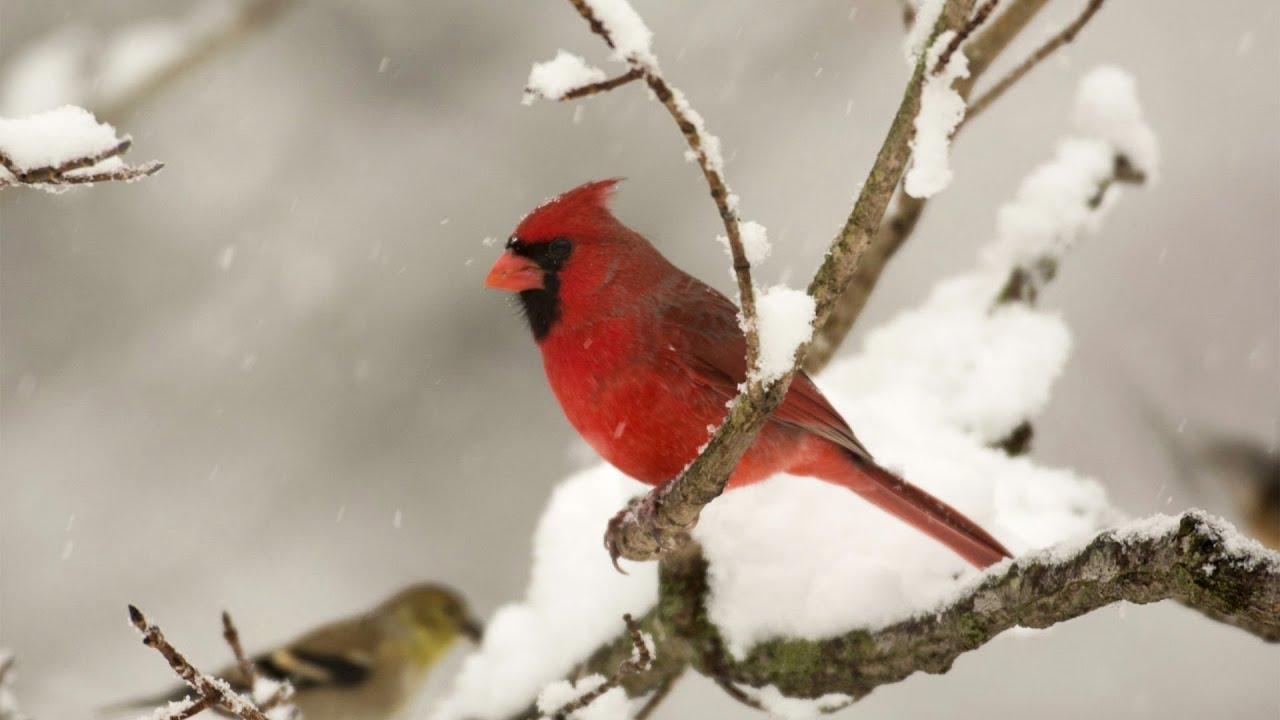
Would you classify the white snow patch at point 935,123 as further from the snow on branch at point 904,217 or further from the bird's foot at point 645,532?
the snow on branch at point 904,217

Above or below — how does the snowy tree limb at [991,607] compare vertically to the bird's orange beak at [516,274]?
below

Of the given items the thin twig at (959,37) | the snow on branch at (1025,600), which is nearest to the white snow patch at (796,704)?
the snow on branch at (1025,600)

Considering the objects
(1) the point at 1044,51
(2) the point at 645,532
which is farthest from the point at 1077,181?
(2) the point at 645,532

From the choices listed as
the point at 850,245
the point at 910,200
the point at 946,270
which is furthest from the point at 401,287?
the point at 850,245

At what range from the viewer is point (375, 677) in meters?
4.46

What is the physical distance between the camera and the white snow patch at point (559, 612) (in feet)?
9.60

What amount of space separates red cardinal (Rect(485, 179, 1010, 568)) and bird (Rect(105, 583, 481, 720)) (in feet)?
6.36

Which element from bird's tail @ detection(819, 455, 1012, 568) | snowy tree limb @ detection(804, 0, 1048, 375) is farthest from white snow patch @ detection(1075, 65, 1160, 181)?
bird's tail @ detection(819, 455, 1012, 568)

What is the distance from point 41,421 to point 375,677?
2.68 m

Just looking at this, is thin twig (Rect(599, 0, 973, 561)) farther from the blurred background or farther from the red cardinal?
the blurred background

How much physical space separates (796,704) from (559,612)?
0.78 meters

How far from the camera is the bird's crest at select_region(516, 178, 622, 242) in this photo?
8.88 feet

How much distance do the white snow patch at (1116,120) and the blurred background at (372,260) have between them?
5.48 feet

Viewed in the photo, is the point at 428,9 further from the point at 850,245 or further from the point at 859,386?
the point at 850,245
